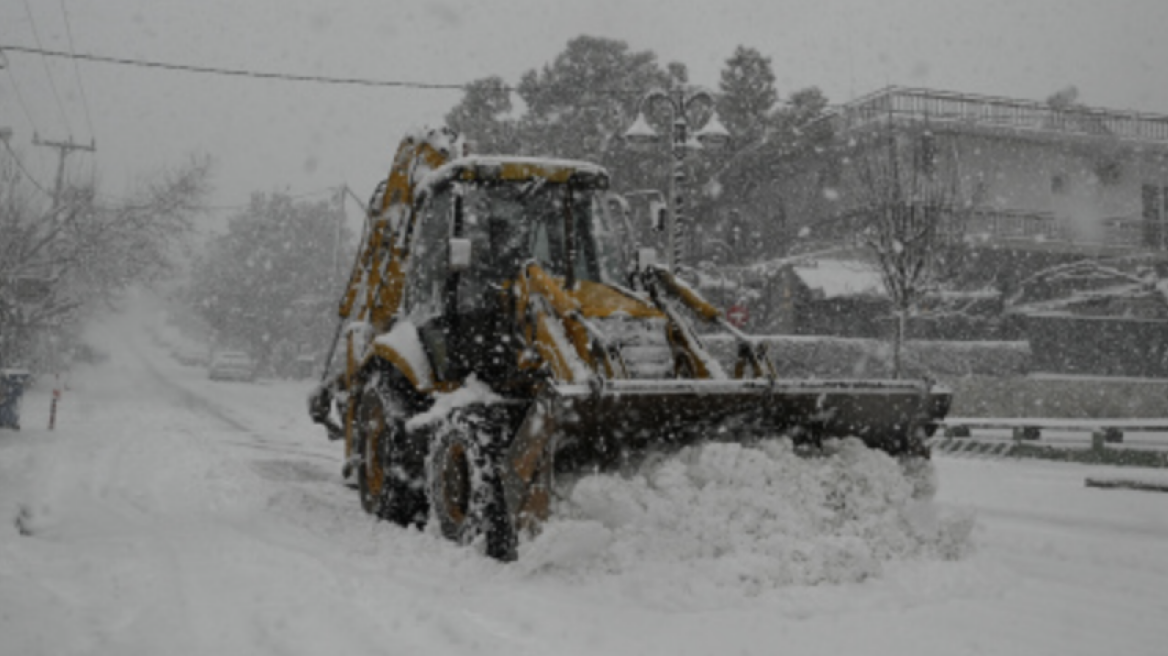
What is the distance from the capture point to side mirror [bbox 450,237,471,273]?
782cm

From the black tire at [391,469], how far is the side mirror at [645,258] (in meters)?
2.27

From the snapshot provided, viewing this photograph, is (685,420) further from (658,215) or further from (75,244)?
(75,244)

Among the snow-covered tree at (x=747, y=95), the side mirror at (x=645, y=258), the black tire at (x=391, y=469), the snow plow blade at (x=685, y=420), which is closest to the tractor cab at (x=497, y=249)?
the side mirror at (x=645, y=258)

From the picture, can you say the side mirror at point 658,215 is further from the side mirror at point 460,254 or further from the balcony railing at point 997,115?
the balcony railing at point 997,115

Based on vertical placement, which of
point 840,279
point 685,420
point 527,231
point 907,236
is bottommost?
point 685,420

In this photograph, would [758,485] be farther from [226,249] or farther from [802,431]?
[226,249]

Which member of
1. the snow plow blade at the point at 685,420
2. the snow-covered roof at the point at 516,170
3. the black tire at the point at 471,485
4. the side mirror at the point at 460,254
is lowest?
the black tire at the point at 471,485

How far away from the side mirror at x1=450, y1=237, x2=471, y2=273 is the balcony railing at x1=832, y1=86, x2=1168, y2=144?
24035 mm

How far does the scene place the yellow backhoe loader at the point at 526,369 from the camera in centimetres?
673

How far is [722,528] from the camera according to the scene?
6.41 metres

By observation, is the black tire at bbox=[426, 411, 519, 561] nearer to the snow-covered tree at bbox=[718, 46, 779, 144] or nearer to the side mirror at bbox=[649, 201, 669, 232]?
the side mirror at bbox=[649, 201, 669, 232]

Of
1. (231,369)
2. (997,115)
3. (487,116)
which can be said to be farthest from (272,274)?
(997,115)

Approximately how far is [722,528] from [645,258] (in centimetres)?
282

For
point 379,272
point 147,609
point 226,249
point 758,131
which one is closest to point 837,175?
point 758,131
